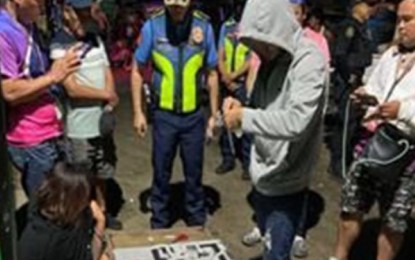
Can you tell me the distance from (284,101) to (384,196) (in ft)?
4.06

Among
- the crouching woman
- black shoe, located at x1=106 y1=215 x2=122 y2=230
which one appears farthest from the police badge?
the crouching woman

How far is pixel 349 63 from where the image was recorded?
5.39 m

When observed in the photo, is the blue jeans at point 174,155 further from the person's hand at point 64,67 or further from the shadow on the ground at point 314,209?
the person's hand at point 64,67

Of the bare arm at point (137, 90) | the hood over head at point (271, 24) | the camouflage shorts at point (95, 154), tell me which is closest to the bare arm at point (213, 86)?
the bare arm at point (137, 90)

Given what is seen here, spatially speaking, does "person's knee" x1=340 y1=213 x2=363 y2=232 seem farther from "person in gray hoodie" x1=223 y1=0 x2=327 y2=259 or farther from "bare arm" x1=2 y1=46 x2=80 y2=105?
"bare arm" x1=2 y1=46 x2=80 y2=105

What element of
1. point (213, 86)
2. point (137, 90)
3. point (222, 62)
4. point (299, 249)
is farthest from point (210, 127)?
point (222, 62)

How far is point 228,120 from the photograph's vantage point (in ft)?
9.02

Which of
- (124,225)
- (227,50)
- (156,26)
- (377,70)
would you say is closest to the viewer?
(377,70)

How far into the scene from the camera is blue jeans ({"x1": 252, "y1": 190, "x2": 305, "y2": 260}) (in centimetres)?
307

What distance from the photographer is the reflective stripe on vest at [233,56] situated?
5.39 metres

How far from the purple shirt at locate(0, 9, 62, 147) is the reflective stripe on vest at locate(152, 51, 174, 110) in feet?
2.79

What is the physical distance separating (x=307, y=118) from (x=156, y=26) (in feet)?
5.69

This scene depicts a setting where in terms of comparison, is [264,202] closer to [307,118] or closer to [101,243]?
[307,118]

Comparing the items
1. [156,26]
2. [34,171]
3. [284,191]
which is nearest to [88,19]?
[156,26]
